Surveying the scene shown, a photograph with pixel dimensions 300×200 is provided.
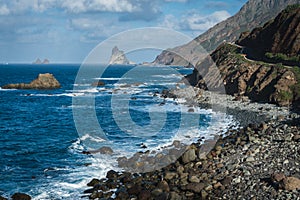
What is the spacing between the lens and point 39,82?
87500 mm

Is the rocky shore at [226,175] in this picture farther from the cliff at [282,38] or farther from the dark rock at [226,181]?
the cliff at [282,38]

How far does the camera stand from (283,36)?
5725 cm

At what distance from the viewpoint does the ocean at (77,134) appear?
76.2 feet

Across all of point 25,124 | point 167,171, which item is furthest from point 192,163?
point 25,124

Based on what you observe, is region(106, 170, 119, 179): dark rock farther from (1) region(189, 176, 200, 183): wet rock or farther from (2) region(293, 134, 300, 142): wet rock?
(2) region(293, 134, 300, 142): wet rock

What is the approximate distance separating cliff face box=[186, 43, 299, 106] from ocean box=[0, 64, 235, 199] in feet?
29.3

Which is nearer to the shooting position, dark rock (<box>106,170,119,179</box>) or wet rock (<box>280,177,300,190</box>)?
wet rock (<box>280,177,300,190</box>)

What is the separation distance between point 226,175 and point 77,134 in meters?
21.1

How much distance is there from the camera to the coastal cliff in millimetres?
45281

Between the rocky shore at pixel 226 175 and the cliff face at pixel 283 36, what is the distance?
29294 mm

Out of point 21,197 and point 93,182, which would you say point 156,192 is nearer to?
point 93,182

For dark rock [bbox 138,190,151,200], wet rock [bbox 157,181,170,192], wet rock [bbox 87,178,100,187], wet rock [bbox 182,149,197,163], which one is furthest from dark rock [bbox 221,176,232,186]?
wet rock [bbox 87,178,100,187]

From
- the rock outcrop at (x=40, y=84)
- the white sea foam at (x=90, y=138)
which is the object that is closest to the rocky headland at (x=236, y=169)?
the white sea foam at (x=90, y=138)

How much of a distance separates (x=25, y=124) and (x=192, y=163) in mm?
27031
